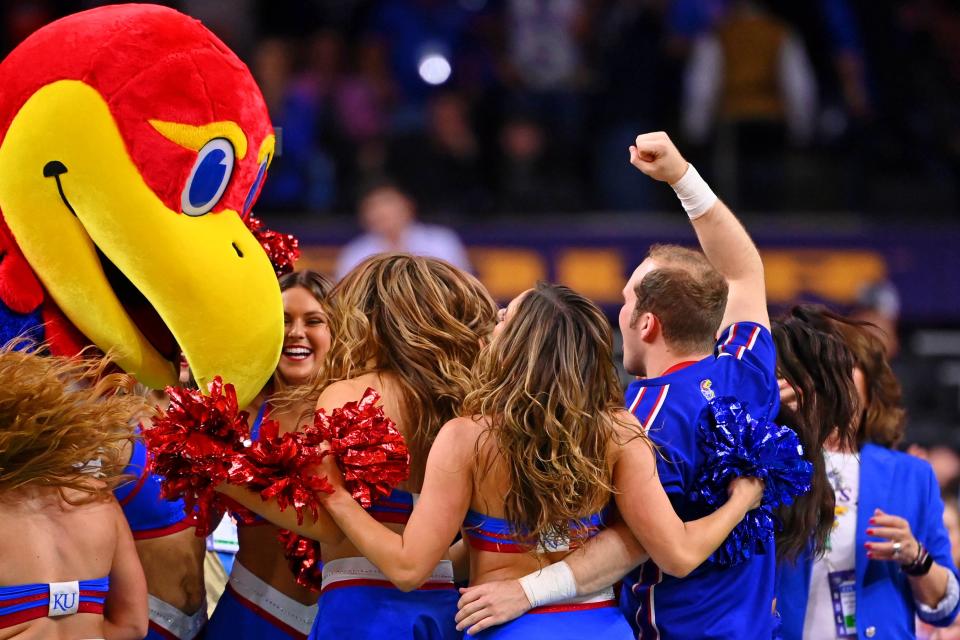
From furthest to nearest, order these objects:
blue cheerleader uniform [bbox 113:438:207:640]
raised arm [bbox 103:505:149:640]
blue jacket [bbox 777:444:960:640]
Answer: blue jacket [bbox 777:444:960:640]
blue cheerleader uniform [bbox 113:438:207:640]
raised arm [bbox 103:505:149:640]

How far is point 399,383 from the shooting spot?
3.28 metres

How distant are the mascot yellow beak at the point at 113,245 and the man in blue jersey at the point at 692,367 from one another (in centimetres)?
90

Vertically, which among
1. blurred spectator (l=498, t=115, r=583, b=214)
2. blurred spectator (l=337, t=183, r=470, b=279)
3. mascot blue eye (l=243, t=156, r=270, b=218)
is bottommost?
blurred spectator (l=337, t=183, r=470, b=279)

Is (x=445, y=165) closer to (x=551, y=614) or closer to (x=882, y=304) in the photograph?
(x=882, y=304)

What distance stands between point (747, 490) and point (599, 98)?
20.6 feet

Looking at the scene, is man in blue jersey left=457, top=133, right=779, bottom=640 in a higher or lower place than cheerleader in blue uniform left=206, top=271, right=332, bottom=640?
higher

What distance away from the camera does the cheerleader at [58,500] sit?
2.86m

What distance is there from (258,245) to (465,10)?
7071 mm

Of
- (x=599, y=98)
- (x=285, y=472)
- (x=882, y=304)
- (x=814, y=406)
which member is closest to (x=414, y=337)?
(x=285, y=472)

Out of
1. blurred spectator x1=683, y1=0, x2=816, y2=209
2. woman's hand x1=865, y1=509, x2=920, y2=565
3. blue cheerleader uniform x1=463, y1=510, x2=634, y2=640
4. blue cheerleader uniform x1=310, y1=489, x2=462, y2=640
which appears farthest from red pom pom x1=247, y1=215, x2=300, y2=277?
blurred spectator x1=683, y1=0, x2=816, y2=209

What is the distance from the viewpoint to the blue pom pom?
321 cm

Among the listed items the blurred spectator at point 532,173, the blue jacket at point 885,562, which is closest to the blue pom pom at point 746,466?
the blue jacket at point 885,562

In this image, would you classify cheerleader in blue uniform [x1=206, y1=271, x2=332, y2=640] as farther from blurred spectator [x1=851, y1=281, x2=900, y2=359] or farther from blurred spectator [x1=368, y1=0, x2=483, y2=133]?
blurred spectator [x1=368, y1=0, x2=483, y2=133]

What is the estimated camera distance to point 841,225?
8.51 meters
